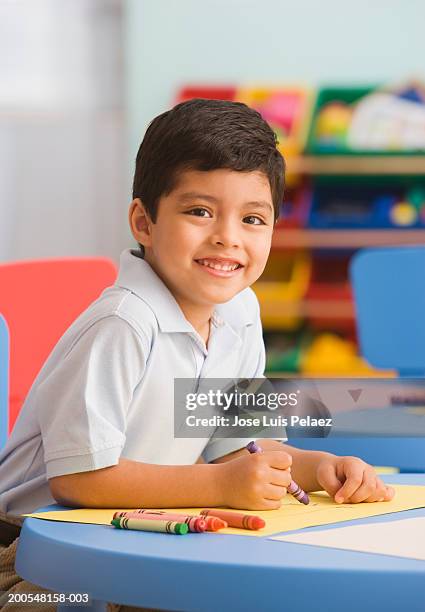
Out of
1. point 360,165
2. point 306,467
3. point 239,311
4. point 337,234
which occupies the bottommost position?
point 337,234

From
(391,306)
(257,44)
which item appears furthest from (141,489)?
(257,44)

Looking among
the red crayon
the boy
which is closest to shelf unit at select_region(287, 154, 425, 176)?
the boy

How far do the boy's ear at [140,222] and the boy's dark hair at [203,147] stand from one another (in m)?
0.01

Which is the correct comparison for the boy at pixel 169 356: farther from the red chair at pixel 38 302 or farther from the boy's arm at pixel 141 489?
the red chair at pixel 38 302

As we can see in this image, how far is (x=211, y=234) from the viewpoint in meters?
1.12

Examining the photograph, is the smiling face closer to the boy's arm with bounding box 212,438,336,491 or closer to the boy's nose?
the boy's nose

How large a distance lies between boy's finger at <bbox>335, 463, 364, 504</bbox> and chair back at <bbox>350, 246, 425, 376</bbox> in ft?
3.94

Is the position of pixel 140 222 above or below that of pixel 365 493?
above

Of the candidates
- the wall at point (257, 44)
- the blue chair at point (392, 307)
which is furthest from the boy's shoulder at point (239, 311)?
the wall at point (257, 44)

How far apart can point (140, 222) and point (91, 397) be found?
0.28 metres

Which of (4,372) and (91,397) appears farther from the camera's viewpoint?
(4,372)

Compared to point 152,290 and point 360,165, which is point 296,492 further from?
point 360,165

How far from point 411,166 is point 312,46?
92 cm

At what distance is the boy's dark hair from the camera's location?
1129 millimetres
